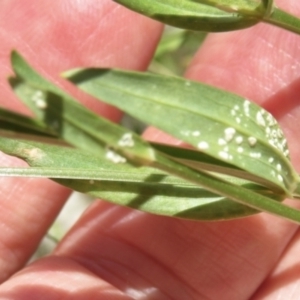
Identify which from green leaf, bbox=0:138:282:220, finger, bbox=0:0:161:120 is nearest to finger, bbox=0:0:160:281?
finger, bbox=0:0:161:120

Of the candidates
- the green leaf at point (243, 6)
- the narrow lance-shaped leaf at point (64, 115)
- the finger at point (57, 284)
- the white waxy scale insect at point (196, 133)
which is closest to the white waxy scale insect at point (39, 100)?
the narrow lance-shaped leaf at point (64, 115)

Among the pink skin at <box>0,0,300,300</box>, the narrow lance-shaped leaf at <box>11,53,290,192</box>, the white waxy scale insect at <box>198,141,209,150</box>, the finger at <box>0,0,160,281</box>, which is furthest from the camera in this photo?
the finger at <box>0,0,160,281</box>

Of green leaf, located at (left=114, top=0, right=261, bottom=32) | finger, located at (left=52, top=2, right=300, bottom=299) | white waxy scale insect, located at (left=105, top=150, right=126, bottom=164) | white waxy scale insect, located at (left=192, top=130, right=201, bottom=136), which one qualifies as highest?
green leaf, located at (left=114, top=0, right=261, bottom=32)

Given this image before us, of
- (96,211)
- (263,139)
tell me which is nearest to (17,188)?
(96,211)

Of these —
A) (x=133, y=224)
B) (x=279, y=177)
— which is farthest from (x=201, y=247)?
(x=279, y=177)

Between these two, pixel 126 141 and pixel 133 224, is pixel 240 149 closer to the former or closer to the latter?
pixel 126 141

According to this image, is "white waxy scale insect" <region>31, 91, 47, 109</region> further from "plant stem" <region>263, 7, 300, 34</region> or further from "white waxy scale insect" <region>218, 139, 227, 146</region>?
"plant stem" <region>263, 7, 300, 34</region>
